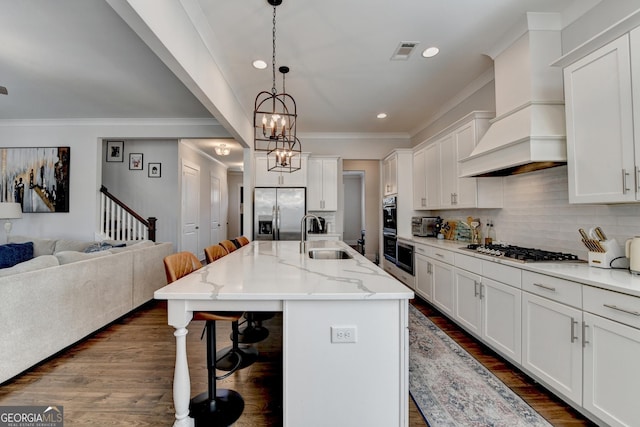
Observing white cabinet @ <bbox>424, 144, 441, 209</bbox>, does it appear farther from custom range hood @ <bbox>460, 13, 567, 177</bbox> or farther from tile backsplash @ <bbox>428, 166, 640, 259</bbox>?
custom range hood @ <bbox>460, 13, 567, 177</bbox>

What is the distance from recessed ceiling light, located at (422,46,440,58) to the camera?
277 cm

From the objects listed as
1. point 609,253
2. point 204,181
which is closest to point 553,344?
point 609,253

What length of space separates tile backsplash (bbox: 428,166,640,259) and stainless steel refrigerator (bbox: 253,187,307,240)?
2.96m

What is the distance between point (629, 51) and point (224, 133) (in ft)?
15.4

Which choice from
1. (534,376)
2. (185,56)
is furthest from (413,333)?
(185,56)

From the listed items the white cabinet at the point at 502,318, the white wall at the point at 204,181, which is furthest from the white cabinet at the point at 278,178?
the white cabinet at the point at 502,318

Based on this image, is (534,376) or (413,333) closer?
(534,376)

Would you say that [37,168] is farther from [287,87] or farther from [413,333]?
[413,333]

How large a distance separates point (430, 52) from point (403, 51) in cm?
28

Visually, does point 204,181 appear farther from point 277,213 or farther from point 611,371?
point 611,371

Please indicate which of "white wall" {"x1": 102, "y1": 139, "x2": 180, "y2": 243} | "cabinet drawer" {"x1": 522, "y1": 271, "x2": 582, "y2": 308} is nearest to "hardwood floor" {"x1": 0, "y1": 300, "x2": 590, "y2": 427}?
"cabinet drawer" {"x1": 522, "y1": 271, "x2": 582, "y2": 308}

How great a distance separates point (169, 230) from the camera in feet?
19.7

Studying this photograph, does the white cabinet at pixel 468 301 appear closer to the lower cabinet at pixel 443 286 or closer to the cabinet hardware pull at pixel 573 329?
the lower cabinet at pixel 443 286

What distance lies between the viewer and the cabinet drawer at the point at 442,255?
3.03 m
